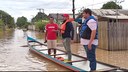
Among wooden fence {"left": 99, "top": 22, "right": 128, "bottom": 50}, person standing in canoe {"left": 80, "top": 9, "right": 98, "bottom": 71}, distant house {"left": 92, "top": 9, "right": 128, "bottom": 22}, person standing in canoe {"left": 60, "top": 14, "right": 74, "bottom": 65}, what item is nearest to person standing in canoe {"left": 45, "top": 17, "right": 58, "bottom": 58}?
person standing in canoe {"left": 60, "top": 14, "right": 74, "bottom": 65}

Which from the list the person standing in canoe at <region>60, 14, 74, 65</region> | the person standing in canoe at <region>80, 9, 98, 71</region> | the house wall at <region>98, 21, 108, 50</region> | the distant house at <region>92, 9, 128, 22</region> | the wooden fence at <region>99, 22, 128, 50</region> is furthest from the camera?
the distant house at <region>92, 9, 128, 22</region>

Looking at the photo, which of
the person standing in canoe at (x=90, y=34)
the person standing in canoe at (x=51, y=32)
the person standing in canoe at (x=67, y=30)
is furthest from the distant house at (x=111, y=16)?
the person standing in canoe at (x=90, y=34)

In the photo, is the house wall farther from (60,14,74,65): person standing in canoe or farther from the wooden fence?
(60,14,74,65): person standing in canoe

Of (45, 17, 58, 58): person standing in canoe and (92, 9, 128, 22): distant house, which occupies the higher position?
(92, 9, 128, 22): distant house

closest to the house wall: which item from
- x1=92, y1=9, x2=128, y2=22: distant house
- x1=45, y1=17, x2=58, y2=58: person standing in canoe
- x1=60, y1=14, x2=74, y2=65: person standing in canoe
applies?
x1=92, y1=9, x2=128, y2=22: distant house

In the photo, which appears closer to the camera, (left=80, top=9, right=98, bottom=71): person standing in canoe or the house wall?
(left=80, top=9, right=98, bottom=71): person standing in canoe

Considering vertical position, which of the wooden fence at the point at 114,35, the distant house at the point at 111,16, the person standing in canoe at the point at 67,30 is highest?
the distant house at the point at 111,16

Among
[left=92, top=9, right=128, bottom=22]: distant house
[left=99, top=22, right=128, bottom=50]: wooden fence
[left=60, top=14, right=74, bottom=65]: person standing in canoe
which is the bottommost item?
[left=99, top=22, right=128, bottom=50]: wooden fence

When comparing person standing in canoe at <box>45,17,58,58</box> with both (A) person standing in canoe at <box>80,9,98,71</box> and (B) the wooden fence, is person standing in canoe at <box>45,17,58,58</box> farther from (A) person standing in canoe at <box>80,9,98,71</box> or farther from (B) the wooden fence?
(B) the wooden fence

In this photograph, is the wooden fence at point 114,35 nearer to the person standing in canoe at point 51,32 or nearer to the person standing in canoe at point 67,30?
the person standing in canoe at point 51,32

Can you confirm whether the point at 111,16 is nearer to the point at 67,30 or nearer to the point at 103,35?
the point at 103,35

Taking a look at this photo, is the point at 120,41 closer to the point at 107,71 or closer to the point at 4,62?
the point at 4,62

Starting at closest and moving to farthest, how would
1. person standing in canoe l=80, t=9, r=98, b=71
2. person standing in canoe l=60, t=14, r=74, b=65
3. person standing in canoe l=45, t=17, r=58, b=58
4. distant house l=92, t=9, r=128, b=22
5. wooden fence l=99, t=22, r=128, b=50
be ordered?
person standing in canoe l=80, t=9, r=98, b=71, person standing in canoe l=60, t=14, r=74, b=65, person standing in canoe l=45, t=17, r=58, b=58, wooden fence l=99, t=22, r=128, b=50, distant house l=92, t=9, r=128, b=22

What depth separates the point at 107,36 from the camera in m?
17.5
